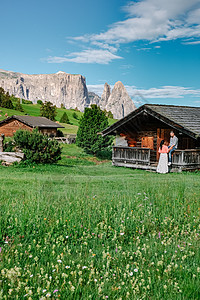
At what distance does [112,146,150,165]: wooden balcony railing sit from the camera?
21594 millimetres

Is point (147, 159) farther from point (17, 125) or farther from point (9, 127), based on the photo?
point (9, 127)

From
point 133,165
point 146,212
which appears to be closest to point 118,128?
point 133,165

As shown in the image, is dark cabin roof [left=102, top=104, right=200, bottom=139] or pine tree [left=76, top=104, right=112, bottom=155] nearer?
dark cabin roof [left=102, top=104, right=200, bottom=139]

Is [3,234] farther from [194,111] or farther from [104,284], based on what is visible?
[194,111]

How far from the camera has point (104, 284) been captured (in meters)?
3.50

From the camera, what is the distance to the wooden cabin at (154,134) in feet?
64.2

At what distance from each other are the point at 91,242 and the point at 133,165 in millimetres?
17504

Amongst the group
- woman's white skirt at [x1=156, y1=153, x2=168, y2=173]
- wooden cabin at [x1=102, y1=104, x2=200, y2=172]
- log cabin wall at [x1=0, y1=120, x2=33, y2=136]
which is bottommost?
woman's white skirt at [x1=156, y1=153, x2=168, y2=173]

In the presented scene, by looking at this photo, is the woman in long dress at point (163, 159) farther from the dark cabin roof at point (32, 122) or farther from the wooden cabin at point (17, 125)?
the wooden cabin at point (17, 125)

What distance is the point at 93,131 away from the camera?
32781 mm

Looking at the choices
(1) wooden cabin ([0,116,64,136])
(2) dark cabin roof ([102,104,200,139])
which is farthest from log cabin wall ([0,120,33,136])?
(2) dark cabin roof ([102,104,200,139])

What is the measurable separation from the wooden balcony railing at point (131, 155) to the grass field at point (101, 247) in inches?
543

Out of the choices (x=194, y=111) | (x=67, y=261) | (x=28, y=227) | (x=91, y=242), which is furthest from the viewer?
(x=194, y=111)

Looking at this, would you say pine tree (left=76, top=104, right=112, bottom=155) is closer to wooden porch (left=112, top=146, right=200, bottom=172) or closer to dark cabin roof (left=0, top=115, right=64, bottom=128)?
wooden porch (left=112, top=146, right=200, bottom=172)
